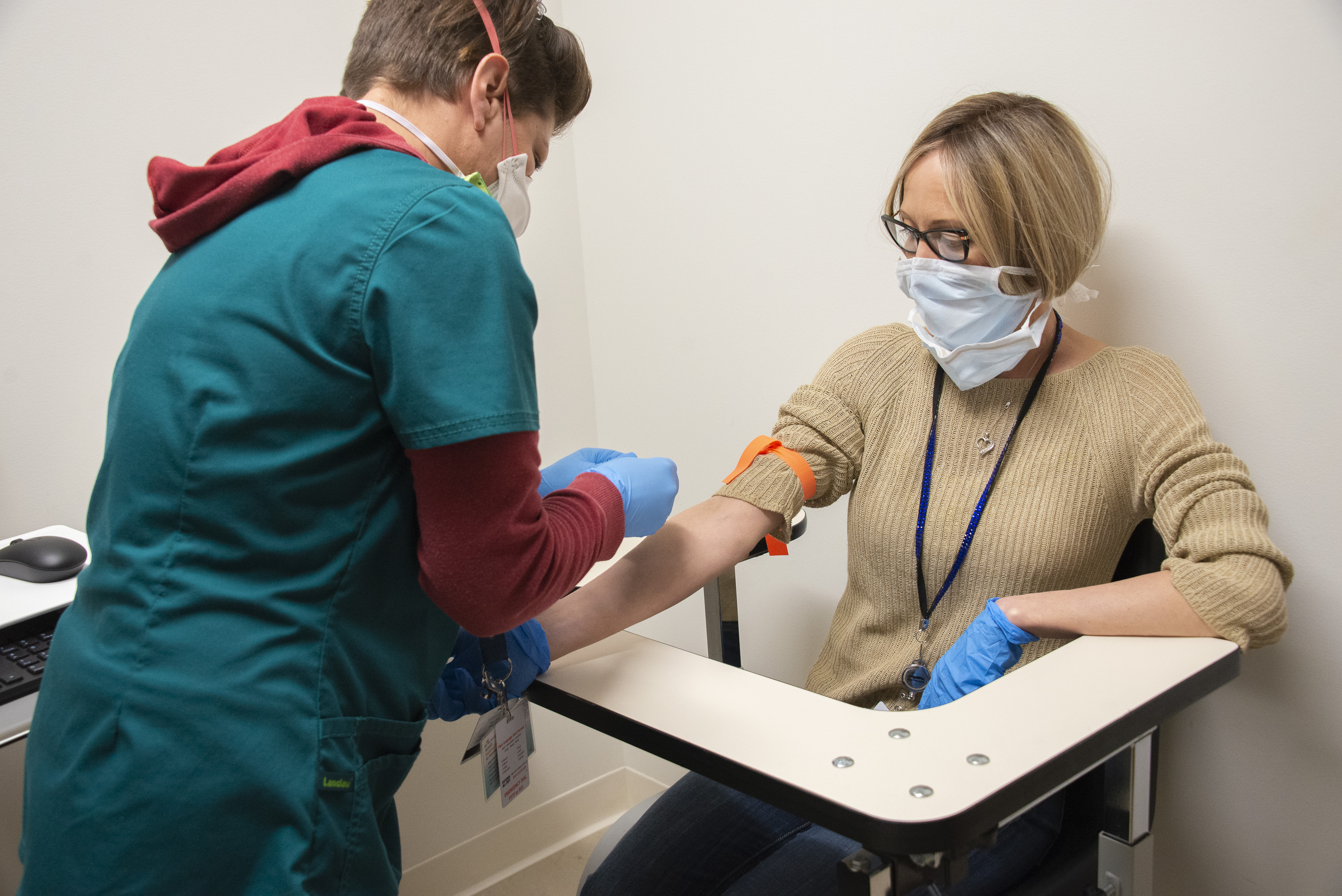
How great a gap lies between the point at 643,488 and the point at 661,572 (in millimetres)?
214

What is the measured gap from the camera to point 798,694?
0.91 metres

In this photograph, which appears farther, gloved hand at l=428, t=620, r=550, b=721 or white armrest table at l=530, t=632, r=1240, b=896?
gloved hand at l=428, t=620, r=550, b=721

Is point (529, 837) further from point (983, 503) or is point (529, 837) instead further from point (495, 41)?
point (495, 41)

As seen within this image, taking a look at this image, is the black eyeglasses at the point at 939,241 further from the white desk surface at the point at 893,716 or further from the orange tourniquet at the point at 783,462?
the white desk surface at the point at 893,716

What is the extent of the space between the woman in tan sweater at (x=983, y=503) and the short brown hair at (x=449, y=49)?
55 centimetres

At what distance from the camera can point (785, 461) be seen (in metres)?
1.36

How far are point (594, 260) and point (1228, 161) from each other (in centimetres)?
144

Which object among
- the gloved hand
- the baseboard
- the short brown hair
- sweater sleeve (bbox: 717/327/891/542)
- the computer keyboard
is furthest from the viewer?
the baseboard

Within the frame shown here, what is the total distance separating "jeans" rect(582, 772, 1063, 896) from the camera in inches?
44.2

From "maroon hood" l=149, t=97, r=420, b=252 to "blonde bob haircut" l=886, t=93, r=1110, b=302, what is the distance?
721 millimetres

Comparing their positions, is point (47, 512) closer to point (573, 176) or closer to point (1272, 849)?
point (573, 176)

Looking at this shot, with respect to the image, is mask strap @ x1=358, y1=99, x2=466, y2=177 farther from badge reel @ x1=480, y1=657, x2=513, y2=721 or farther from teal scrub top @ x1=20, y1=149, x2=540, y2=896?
badge reel @ x1=480, y1=657, x2=513, y2=721

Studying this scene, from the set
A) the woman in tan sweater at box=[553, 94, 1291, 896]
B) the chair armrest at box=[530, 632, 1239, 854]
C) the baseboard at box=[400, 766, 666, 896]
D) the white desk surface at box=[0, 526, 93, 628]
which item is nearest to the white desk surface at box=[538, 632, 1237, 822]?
the chair armrest at box=[530, 632, 1239, 854]

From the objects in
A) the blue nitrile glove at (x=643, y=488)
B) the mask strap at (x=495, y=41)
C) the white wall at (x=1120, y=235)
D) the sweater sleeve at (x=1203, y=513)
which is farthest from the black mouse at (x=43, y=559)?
the sweater sleeve at (x=1203, y=513)
